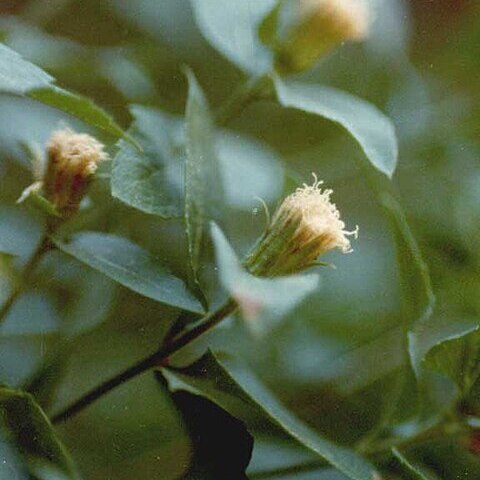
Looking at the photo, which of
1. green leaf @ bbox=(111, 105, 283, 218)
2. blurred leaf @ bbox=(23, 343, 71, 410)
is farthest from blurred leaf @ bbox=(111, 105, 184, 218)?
blurred leaf @ bbox=(23, 343, 71, 410)

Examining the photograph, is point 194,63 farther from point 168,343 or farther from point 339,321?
point 168,343

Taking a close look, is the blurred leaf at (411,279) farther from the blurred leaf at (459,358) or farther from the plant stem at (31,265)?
the plant stem at (31,265)

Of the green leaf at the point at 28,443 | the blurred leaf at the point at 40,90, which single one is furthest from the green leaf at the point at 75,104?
the green leaf at the point at 28,443

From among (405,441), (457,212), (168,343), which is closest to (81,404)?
(168,343)

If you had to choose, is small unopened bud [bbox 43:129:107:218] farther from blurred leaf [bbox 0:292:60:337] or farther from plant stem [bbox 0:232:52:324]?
blurred leaf [bbox 0:292:60:337]

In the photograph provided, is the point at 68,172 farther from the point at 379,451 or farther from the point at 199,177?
the point at 379,451

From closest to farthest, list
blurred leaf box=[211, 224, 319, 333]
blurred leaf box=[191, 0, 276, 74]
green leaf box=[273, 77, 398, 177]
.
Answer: blurred leaf box=[211, 224, 319, 333] → green leaf box=[273, 77, 398, 177] → blurred leaf box=[191, 0, 276, 74]
